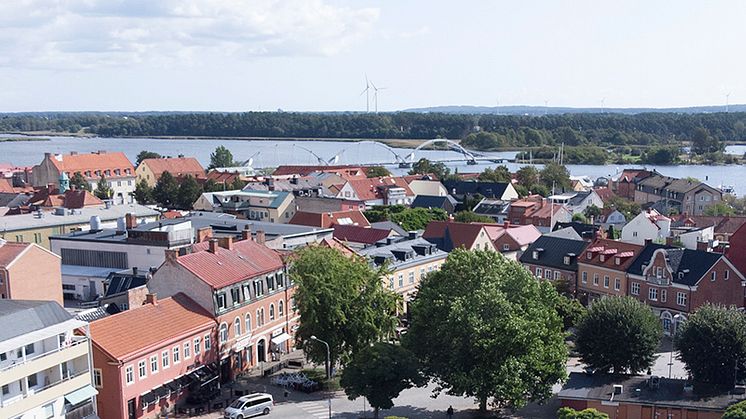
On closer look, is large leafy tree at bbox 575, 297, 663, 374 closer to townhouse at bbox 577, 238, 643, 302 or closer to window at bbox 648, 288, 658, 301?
window at bbox 648, 288, 658, 301

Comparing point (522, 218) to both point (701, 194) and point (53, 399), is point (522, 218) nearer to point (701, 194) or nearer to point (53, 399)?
point (701, 194)

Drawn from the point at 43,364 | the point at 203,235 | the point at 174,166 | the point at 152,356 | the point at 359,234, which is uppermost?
the point at 203,235

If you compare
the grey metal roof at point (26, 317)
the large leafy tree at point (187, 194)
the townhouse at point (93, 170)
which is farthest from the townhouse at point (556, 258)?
the townhouse at point (93, 170)

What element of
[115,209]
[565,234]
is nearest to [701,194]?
[565,234]

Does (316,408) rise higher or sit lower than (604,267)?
lower

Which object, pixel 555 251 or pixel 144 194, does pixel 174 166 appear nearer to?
pixel 144 194

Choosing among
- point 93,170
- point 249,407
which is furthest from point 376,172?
point 249,407

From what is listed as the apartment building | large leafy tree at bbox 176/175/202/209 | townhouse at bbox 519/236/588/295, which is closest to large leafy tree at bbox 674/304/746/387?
townhouse at bbox 519/236/588/295
